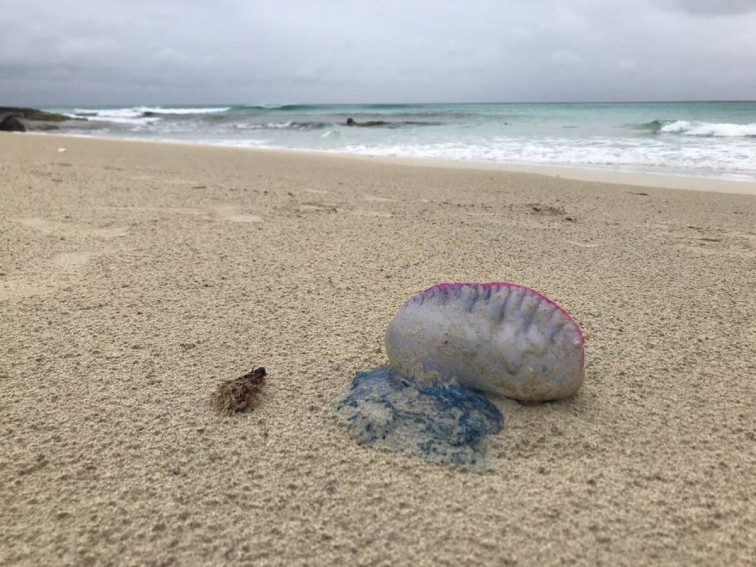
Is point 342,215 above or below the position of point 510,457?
above

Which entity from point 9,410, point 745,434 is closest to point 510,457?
point 745,434

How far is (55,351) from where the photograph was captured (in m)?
1.78

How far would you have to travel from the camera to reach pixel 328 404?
59.9 inches

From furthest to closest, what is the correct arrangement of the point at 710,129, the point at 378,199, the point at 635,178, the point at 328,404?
the point at 710,129 < the point at 635,178 < the point at 378,199 < the point at 328,404

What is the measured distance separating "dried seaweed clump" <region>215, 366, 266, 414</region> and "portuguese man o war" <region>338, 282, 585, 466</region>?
0.24m

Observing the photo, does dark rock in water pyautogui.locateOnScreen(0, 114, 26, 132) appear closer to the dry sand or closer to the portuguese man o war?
the dry sand

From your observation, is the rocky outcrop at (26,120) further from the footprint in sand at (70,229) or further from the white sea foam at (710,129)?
the white sea foam at (710,129)

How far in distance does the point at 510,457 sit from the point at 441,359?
0.33m

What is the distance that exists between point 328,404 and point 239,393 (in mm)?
242

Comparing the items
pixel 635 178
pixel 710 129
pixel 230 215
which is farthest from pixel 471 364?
pixel 710 129

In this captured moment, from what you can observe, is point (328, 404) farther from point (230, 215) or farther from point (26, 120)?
point (26, 120)

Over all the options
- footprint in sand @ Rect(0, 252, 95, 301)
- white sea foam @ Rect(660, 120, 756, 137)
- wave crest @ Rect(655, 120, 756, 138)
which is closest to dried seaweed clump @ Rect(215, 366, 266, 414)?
footprint in sand @ Rect(0, 252, 95, 301)

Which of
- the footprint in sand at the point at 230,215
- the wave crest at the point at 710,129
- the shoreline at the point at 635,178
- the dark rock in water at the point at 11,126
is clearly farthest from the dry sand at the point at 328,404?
the dark rock in water at the point at 11,126

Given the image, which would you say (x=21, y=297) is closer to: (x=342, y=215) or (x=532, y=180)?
(x=342, y=215)
